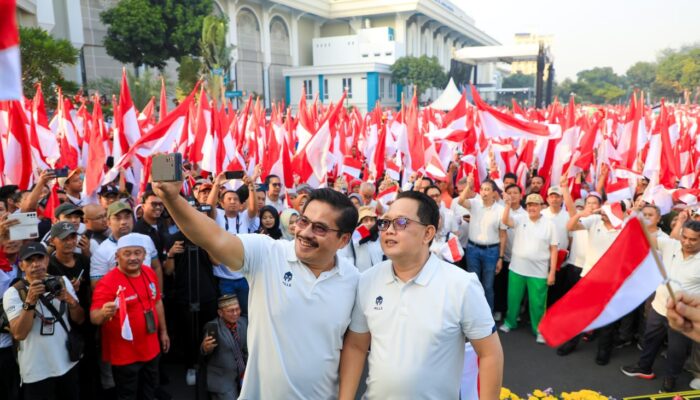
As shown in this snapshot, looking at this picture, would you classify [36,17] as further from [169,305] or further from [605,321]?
[605,321]

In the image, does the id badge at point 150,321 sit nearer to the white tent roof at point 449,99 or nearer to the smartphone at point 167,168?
the smartphone at point 167,168

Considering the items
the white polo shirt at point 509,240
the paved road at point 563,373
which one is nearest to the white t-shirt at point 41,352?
the paved road at point 563,373

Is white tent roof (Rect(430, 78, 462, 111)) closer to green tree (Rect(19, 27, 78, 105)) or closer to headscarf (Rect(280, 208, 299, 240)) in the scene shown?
green tree (Rect(19, 27, 78, 105))

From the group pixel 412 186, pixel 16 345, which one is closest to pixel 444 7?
pixel 412 186

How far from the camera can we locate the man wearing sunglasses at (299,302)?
192 cm

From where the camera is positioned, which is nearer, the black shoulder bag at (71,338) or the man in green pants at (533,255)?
the black shoulder bag at (71,338)

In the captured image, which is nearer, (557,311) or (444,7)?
(557,311)

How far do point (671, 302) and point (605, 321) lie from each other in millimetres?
232

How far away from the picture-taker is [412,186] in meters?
6.40

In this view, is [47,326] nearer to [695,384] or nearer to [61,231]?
[61,231]

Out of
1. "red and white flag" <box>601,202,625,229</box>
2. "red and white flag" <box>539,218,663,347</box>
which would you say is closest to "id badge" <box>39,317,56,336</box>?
"red and white flag" <box>539,218,663,347</box>

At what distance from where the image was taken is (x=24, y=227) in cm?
316

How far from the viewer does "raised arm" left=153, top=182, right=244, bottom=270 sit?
1651mm

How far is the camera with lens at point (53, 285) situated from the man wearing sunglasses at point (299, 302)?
1.67 m
